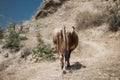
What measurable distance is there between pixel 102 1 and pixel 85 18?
4.00 meters

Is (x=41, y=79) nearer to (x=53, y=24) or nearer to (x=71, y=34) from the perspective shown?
(x=71, y=34)

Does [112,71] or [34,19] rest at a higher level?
[34,19]

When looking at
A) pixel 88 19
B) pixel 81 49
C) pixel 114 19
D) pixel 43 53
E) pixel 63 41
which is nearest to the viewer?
pixel 63 41

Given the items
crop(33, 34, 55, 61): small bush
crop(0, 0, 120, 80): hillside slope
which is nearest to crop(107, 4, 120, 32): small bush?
crop(0, 0, 120, 80): hillside slope

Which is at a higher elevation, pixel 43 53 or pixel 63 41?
pixel 63 41

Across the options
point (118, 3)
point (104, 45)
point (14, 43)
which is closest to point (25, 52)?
point (14, 43)

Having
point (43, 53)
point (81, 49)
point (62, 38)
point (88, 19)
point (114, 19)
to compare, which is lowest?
point (81, 49)

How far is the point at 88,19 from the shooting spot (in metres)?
23.0

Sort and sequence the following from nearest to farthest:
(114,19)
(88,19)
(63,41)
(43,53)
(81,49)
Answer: (63,41), (43,53), (81,49), (114,19), (88,19)

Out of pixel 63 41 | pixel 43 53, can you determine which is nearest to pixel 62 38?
pixel 63 41

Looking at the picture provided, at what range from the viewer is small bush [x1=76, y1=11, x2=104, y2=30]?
→ 22369mm

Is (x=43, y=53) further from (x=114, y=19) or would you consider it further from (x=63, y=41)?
(x=114, y=19)

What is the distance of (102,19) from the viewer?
22344mm

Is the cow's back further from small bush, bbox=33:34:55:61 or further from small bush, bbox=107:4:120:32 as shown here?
small bush, bbox=107:4:120:32
